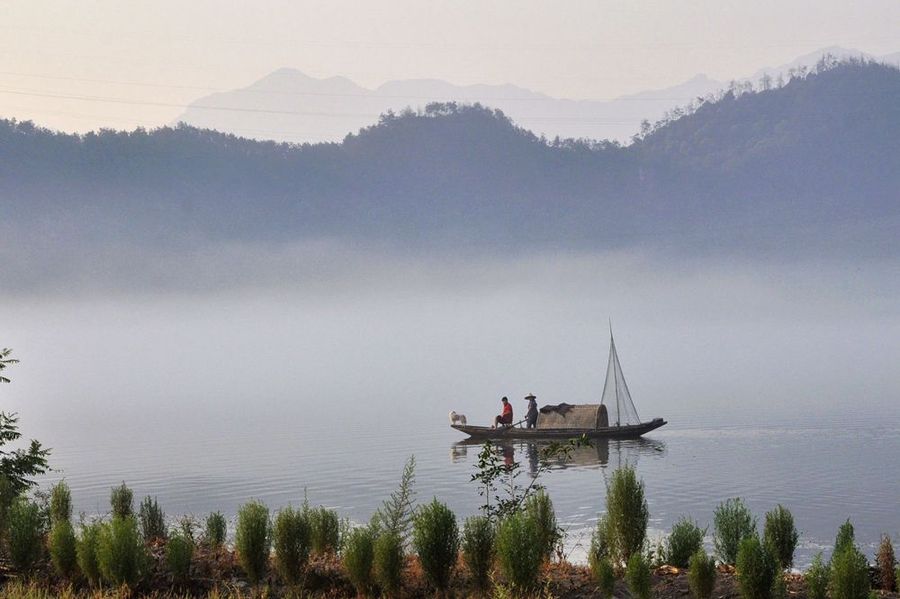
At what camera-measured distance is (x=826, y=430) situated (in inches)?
2381

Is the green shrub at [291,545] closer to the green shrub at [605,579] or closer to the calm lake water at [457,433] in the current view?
the green shrub at [605,579]

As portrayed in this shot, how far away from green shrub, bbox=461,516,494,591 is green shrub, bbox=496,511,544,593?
63 centimetres

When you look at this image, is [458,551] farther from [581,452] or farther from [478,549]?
[581,452]

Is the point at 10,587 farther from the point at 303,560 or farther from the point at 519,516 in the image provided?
the point at 519,516

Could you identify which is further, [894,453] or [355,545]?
[894,453]

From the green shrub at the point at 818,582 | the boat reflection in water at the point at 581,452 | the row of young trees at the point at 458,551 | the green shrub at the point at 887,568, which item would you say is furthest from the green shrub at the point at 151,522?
the boat reflection in water at the point at 581,452

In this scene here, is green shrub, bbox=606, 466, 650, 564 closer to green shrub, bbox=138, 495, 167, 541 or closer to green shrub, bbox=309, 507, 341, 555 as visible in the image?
green shrub, bbox=309, 507, 341, 555

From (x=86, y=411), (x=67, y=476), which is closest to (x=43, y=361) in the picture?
(x=86, y=411)

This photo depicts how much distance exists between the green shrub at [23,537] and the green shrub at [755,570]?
858 centimetres

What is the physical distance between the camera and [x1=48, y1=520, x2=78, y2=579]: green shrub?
1584 cm

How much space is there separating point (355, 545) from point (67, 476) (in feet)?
124

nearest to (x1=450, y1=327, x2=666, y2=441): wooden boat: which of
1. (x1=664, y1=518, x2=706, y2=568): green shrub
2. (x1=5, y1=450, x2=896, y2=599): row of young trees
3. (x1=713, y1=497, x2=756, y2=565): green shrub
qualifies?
(x1=713, y1=497, x2=756, y2=565): green shrub

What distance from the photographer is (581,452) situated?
1976 inches

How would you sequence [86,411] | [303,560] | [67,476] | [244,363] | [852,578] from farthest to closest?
[244,363] < [86,411] < [67,476] < [303,560] < [852,578]
